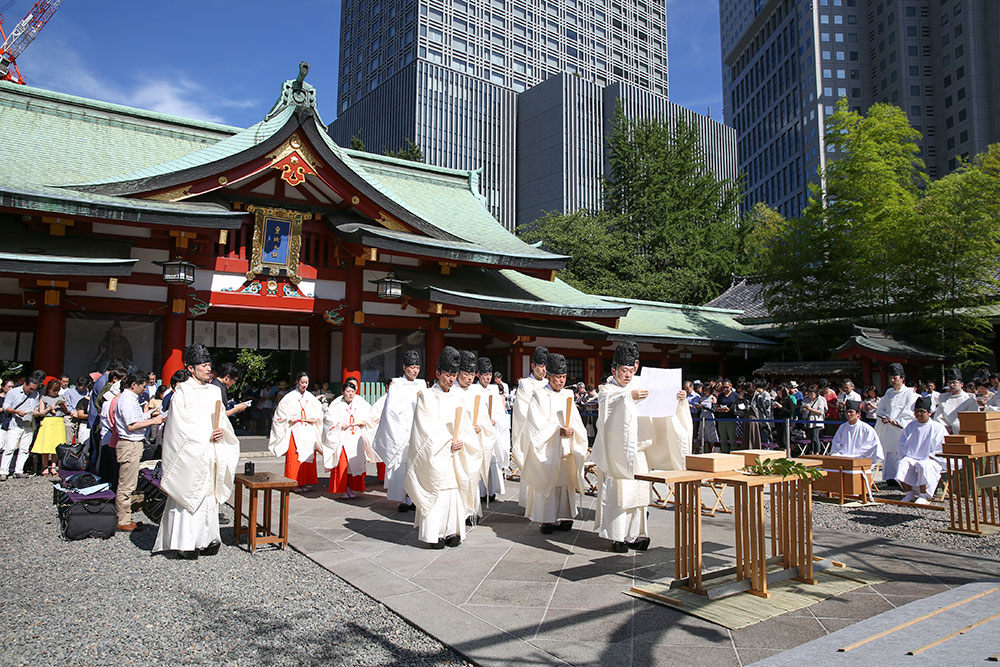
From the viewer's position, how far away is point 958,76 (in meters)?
59.8

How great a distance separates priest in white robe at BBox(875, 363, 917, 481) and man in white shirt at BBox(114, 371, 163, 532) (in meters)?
10.2

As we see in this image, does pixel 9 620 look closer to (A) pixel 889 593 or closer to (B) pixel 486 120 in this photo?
(A) pixel 889 593

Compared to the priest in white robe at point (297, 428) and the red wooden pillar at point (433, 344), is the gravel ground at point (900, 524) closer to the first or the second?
the priest in white robe at point (297, 428)

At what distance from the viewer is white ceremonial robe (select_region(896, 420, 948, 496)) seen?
8500mm

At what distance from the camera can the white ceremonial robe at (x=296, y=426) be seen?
868cm

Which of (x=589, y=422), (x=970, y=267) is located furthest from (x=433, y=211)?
(x=970, y=267)

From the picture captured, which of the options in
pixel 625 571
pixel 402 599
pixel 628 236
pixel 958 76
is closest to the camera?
pixel 402 599

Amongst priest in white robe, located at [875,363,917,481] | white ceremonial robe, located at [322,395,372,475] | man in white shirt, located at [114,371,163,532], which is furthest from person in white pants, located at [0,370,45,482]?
priest in white robe, located at [875,363,917,481]

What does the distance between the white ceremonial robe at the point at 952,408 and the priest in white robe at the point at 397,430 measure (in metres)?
8.54

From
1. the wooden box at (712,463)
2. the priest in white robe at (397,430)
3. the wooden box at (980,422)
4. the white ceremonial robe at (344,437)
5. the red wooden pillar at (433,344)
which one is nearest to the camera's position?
the wooden box at (712,463)

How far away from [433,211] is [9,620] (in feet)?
45.4

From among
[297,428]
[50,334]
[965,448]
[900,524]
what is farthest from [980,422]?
[50,334]

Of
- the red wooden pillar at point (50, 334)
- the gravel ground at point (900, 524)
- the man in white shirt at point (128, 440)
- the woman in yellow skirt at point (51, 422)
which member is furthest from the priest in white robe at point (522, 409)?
the red wooden pillar at point (50, 334)

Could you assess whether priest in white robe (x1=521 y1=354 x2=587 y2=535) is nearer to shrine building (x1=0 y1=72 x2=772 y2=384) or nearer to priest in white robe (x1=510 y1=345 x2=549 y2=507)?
priest in white robe (x1=510 y1=345 x2=549 y2=507)
